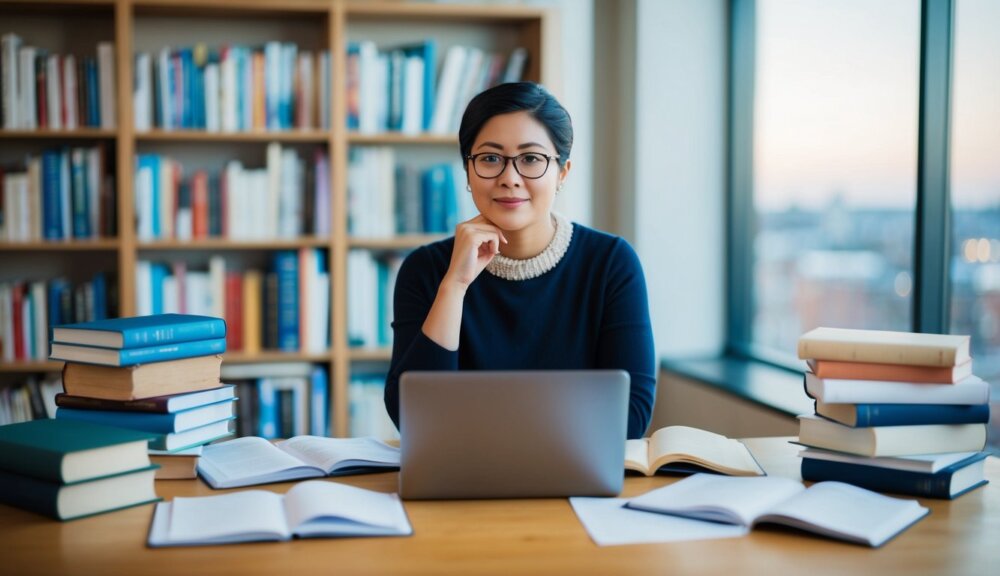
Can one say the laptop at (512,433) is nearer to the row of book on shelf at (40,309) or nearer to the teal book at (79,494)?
the teal book at (79,494)

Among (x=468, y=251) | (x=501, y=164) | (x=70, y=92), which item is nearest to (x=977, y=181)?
(x=501, y=164)

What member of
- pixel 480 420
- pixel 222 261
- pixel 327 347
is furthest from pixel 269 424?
pixel 480 420

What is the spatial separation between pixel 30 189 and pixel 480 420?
243 cm

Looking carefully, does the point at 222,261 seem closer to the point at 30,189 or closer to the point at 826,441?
the point at 30,189

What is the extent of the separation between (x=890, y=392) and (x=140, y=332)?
1.09m

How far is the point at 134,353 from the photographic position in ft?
4.53

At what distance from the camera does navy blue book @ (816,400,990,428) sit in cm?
136

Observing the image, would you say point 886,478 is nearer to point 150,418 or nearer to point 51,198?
point 150,418

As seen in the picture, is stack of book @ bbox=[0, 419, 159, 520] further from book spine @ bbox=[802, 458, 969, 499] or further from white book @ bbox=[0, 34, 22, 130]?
white book @ bbox=[0, 34, 22, 130]

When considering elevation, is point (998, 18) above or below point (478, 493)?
above

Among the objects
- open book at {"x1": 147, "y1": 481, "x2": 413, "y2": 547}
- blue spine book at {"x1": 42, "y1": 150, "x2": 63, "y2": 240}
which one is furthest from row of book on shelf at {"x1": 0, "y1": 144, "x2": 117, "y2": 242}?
open book at {"x1": 147, "y1": 481, "x2": 413, "y2": 547}

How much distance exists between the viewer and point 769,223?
332 centimetres

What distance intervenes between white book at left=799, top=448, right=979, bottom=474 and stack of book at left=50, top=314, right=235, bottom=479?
3.10ft

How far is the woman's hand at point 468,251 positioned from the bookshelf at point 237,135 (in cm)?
146
